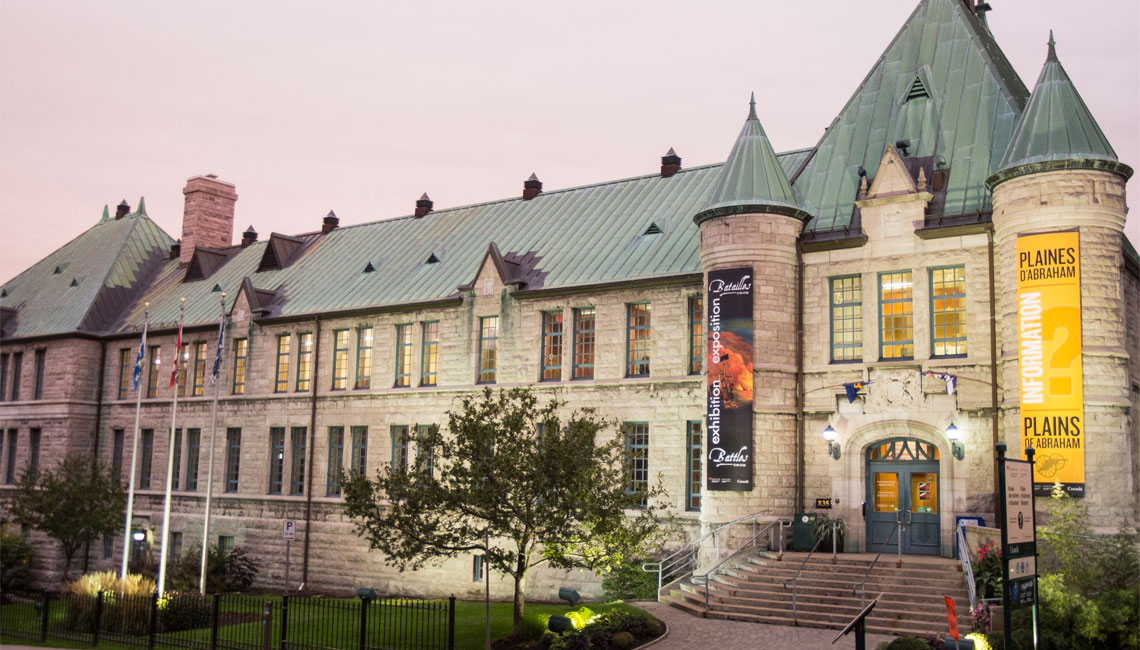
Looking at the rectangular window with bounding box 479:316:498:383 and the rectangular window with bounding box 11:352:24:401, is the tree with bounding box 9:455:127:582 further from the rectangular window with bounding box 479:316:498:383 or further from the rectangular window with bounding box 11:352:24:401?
the rectangular window with bounding box 479:316:498:383

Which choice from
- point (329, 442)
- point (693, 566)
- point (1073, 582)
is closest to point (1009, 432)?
point (1073, 582)

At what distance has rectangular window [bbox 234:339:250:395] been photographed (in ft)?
147

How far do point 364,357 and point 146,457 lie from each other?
13.2 meters

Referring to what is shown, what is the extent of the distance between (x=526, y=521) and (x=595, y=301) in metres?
12.5

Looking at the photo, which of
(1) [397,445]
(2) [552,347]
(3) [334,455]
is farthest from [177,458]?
(2) [552,347]

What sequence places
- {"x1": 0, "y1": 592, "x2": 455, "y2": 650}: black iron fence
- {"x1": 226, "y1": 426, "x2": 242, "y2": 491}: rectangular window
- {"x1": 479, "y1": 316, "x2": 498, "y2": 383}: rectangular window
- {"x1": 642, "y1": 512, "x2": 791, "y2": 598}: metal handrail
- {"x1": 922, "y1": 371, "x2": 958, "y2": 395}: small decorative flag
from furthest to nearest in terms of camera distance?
{"x1": 226, "y1": 426, "x2": 242, "y2": 491}: rectangular window → {"x1": 479, "y1": 316, "x2": 498, "y2": 383}: rectangular window → {"x1": 642, "y1": 512, "x2": 791, "y2": 598}: metal handrail → {"x1": 922, "y1": 371, "x2": 958, "y2": 395}: small decorative flag → {"x1": 0, "y1": 592, "x2": 455, "y2": 650}: black iron fence

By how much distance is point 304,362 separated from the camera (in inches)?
1693

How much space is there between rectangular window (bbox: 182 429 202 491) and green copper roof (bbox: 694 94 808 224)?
2558 centimetres

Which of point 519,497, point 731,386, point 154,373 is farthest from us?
point 154,373

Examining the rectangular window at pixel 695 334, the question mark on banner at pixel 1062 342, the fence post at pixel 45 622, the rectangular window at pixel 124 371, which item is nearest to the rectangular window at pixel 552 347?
the rectangular window at pixel 695 334

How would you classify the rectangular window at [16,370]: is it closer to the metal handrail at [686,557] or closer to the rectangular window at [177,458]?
the rectangular window at [177,458]

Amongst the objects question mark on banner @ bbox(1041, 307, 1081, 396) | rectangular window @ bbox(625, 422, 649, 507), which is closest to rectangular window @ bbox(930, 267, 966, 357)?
question mark on banner @ bbox(1041, 307, 1081, 396)

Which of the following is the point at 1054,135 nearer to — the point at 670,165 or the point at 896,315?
the point at 896,315

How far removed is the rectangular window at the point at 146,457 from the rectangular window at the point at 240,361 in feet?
18.8
